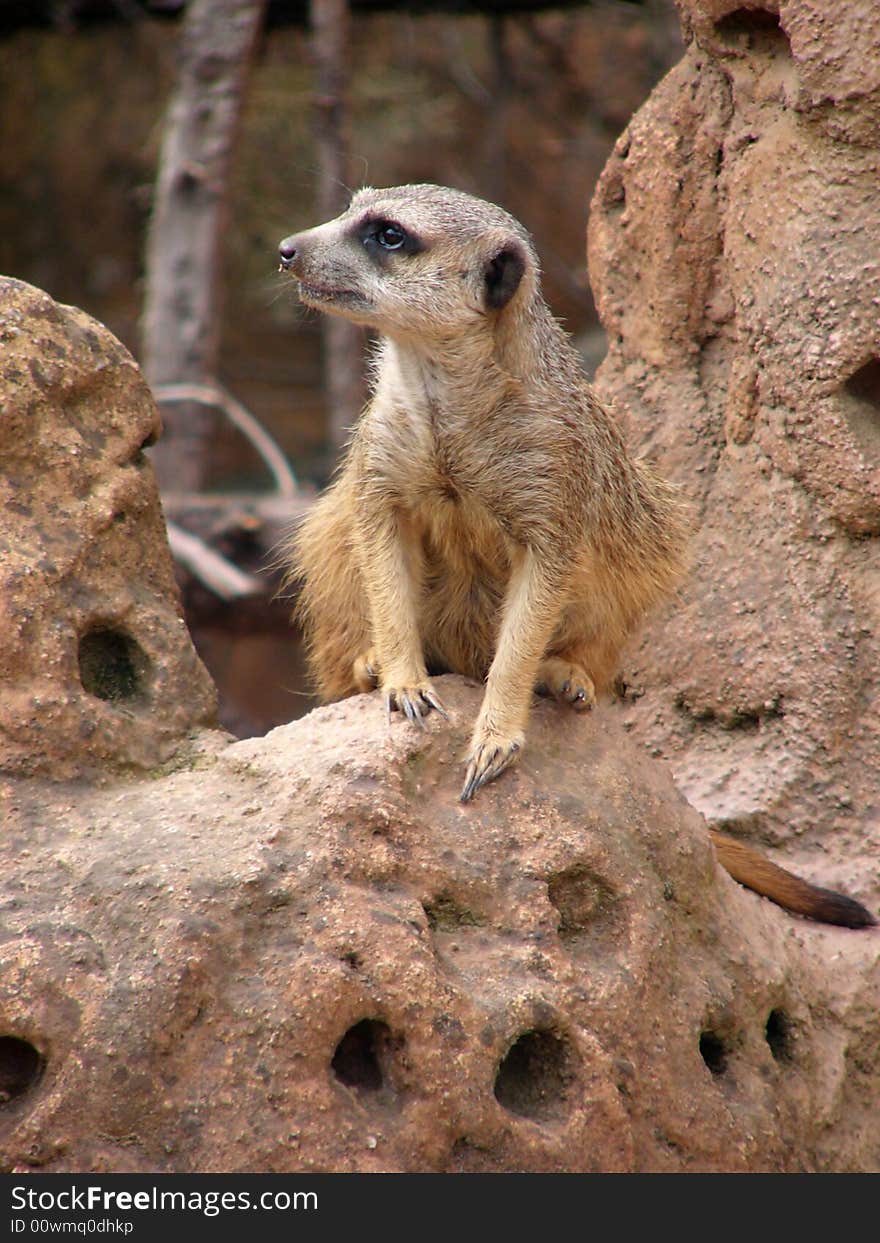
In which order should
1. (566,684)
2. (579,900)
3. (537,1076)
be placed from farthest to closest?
(566,684) < (579,900) < (537,1076)

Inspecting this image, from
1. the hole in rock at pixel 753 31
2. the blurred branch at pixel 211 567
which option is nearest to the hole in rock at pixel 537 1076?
the hole in rock at pixel 753 31

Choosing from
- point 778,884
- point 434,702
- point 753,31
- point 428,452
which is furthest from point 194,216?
point 778,884

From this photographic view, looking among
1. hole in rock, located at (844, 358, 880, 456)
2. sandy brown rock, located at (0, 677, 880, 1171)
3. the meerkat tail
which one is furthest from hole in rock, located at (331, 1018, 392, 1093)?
hole in rock, located at (844, 358, 880, 456)

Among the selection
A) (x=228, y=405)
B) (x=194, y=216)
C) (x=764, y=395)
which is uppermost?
(x=764, y=395)

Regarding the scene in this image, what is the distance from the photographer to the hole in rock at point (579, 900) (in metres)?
2.46

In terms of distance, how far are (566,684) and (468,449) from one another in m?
0.50

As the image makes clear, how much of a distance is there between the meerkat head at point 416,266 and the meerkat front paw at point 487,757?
0.78m

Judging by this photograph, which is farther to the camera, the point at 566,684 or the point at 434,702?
the point at 566,684

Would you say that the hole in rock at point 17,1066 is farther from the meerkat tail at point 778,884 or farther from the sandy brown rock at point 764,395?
the sandy brown rock at point 764,395

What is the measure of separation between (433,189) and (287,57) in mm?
7160

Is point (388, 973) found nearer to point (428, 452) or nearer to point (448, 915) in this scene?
point (448, 915)

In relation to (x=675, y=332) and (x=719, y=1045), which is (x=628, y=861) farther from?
(x=675, y=332)

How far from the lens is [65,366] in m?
2.54

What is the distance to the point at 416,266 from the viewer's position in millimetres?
2723
